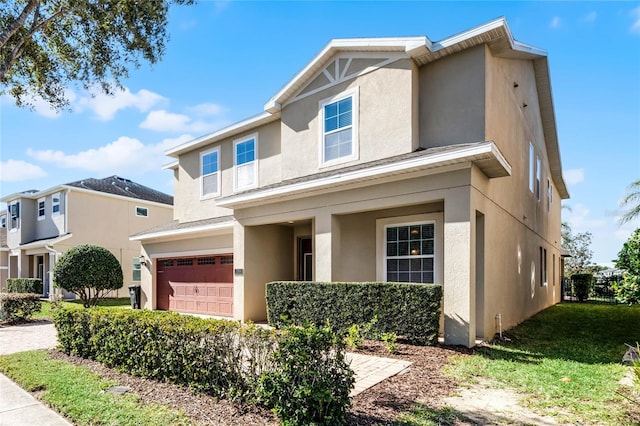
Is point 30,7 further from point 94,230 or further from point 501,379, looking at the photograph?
point 94,230

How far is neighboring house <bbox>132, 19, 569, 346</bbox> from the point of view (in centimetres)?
893

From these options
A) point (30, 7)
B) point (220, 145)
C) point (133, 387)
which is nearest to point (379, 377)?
point (133, 387)

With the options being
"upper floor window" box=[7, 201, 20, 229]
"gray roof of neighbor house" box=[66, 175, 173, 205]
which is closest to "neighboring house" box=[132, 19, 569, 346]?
"gray roof of neighbor house" box=[66, 175, 173, 205]

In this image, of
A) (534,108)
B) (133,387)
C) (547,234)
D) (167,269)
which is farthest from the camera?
(547,234)

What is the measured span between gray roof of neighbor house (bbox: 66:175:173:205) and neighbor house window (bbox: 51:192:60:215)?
152cm

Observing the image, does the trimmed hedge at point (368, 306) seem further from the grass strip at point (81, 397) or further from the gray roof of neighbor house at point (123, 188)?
the gray roof of neighbor house at point (123, 188)

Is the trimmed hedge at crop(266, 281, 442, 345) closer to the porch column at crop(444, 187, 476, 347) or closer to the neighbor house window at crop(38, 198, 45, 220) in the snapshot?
the porch column at crop(444, 187, 476, 347)

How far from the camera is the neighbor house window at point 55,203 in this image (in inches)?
1005

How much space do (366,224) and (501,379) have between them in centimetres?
591

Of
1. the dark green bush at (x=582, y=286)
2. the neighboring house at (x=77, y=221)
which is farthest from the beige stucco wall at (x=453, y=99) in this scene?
the neighboring house at (x=77, y=221)

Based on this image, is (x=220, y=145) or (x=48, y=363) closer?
(x=48, y=363)

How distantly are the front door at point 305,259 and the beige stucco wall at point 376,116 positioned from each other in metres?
2.66

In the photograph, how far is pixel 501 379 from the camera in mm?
6359

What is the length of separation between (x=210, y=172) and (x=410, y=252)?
9395 millimetres
